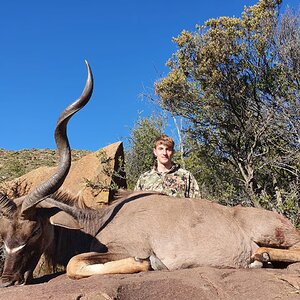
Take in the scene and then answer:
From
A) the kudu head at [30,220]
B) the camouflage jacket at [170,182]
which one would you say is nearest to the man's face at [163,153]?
the camouflage jacket at [170,182]

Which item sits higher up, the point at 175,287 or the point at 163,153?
the point at 163,153

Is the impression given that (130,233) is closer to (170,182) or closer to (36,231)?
(36,231)

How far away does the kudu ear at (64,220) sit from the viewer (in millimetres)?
4547

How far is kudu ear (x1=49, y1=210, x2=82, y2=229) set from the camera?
455 cm

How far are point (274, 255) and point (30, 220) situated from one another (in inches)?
95.8

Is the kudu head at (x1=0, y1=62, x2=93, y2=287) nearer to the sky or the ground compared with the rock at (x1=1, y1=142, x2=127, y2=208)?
nearer to the ground

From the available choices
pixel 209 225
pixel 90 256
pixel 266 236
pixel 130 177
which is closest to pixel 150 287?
pixel 90 256

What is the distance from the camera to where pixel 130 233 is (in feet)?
15.0

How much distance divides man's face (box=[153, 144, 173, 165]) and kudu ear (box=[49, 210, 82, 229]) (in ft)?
6.71

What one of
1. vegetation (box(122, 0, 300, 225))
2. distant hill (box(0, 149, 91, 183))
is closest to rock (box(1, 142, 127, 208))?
vegetation (box(122, 0, 300, 225))

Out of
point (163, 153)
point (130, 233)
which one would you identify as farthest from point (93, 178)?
point (130, 233)

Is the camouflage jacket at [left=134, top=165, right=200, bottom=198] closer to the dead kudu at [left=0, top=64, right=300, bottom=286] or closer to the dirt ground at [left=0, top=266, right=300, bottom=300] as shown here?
the dead kudu at [left=0, top=64, right=300, bottom=286]

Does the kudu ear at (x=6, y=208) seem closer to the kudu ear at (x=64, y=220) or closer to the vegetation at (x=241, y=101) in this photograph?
the kudu ear at (x=64, y=220)

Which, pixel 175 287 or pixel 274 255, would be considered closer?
pixel 175 287
